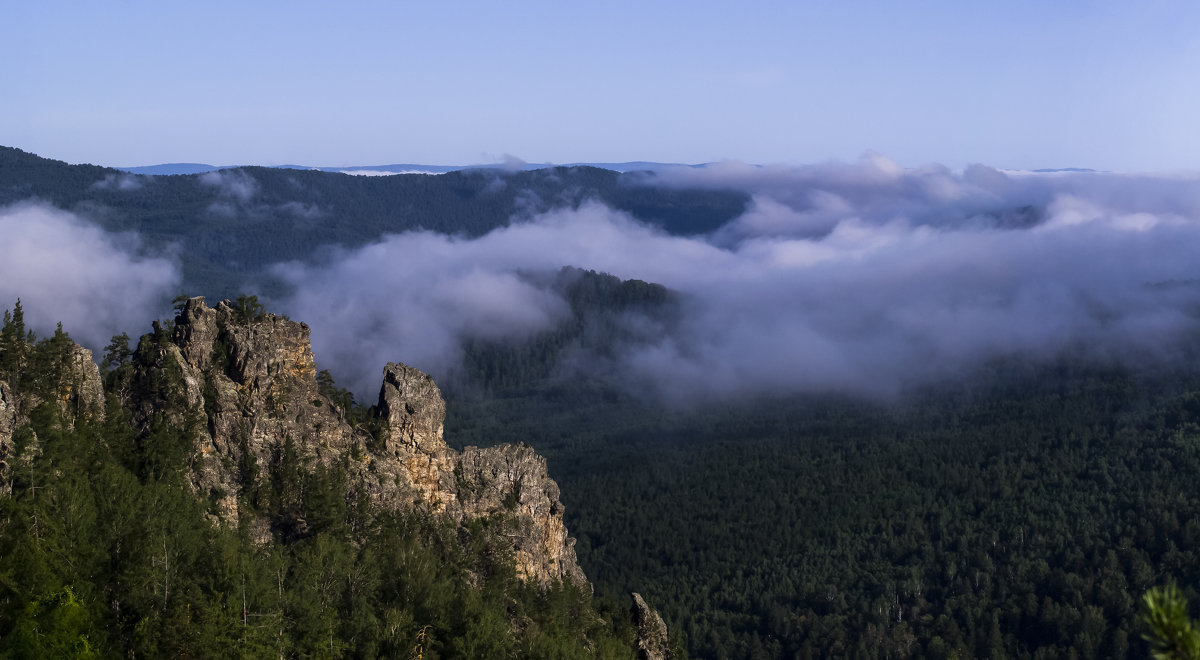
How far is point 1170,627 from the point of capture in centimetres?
2300

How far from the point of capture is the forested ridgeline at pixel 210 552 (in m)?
55.8

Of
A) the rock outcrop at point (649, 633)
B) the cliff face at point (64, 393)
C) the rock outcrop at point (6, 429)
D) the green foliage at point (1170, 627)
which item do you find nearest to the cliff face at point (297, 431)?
the rock outcrop at point (6, 429)

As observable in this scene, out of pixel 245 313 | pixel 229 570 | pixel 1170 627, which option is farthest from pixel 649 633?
pixel 1170 627

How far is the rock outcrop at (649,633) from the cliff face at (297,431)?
9707mm

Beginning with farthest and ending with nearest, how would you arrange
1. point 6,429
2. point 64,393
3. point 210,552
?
point 64,393 < point 6,429 < point 210,552

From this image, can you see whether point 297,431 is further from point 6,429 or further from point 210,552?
point 210,552

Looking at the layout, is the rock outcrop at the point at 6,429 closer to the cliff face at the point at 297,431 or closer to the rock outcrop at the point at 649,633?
the cliff face at the point at 297,431

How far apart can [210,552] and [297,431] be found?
103ft

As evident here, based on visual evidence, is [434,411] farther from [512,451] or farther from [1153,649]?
[1153,649]

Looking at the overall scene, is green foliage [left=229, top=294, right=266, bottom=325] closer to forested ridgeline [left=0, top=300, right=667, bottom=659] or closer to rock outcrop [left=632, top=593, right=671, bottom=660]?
forested ridgeline [left=0, top=300, right=667, bottom=659]

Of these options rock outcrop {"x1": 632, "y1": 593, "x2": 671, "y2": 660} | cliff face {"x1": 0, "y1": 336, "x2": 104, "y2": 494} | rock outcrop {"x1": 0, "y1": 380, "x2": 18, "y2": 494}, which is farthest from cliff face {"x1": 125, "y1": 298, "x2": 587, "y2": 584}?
rock outcrop {"x1": 632, "y1": 593, "x2": 671, "y2": 660}

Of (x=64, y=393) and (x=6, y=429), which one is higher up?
(x=6, y=429)

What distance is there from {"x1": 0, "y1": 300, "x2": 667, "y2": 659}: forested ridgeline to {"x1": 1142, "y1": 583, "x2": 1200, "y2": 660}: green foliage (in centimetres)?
4541

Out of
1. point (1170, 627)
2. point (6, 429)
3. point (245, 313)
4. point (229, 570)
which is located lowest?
point (229, 570)
